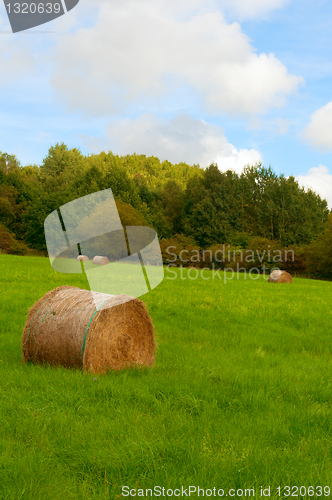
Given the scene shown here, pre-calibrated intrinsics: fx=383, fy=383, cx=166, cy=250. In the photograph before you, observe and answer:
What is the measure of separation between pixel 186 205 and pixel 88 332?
217 ft

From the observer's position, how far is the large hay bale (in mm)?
6336

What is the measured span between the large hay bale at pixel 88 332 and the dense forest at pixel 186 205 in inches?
1740

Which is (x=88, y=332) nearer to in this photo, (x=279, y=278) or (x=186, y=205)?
(x=279, y=278)

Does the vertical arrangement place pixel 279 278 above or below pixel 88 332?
below

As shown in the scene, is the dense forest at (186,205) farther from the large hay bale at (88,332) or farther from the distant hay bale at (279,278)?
the large hay bale at (88,332)

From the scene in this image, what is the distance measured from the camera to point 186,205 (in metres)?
71.6

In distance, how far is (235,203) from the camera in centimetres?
7094

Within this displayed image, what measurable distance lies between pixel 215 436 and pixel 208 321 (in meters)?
8.09

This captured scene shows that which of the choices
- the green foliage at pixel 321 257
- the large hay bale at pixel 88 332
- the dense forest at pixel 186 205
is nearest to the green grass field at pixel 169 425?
the large hay bale at pixel 88 332

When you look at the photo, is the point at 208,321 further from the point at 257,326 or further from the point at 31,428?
the point at 31,428

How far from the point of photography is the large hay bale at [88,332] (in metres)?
6.34

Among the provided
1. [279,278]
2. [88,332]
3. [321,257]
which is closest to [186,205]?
[321,257]

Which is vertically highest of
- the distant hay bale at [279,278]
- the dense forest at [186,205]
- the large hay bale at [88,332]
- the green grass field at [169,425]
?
the dense forest at [186,205]

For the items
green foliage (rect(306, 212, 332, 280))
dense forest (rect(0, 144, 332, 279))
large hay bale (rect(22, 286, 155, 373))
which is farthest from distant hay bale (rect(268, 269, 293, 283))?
dense forest (rect(0, 144, 332, 279))
